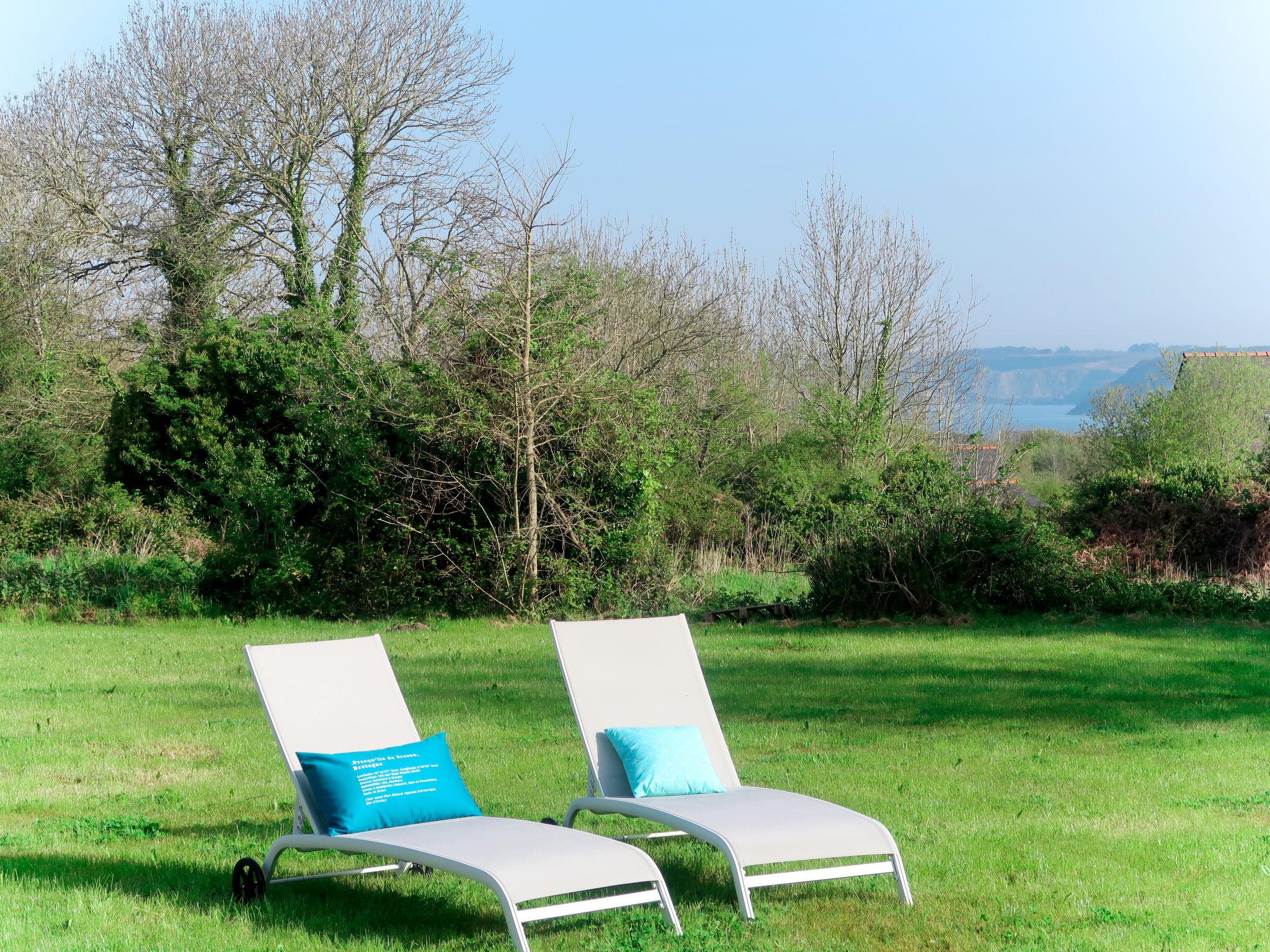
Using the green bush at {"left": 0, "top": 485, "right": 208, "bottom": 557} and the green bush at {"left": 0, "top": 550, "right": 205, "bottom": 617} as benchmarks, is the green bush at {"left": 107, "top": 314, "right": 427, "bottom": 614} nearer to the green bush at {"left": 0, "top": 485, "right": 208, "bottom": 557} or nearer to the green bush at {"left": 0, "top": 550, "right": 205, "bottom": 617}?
the green bush at {"left": 0, "top": 550, "right": 205, "bottom": 617}

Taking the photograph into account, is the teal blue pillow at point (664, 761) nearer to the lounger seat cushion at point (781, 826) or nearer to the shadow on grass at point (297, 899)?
the lounger seat cushion at point (781, 826)

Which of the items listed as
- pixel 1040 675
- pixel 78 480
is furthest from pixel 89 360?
pixel 1040 675

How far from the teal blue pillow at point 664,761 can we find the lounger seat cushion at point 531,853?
80cm

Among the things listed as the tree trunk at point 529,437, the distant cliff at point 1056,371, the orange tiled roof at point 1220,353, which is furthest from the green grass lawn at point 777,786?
the orange tiled roof at point 1220,353

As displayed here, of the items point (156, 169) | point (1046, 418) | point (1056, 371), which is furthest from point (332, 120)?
point (1056, 371)

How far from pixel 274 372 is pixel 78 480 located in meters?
4.36

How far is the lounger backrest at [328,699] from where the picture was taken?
542 cm

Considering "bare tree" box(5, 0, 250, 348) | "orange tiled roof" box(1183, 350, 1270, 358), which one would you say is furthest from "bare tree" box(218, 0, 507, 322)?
"orange tiled roof" box(1183, 350, 1270, 358)

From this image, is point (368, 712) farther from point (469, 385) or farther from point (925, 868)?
point (469, 385)

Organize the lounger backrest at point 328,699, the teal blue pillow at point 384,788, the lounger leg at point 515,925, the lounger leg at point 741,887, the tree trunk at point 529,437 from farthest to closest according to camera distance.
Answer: the tree trunk at point 529,437
the lounger backrest at point 328,699
the teal blue pillow at point 384,788
the lounger leg at point 741,887
the lounger leg at point 515,925

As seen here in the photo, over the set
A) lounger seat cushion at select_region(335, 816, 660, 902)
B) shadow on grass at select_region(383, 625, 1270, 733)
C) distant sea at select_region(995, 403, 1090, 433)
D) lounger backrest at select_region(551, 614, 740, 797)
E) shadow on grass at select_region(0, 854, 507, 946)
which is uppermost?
distant sea at select_region(995, 403, 1090, 433)

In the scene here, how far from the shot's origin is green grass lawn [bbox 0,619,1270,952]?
187 inches

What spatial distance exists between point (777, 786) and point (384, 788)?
2713mm

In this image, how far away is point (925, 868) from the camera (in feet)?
17.9
